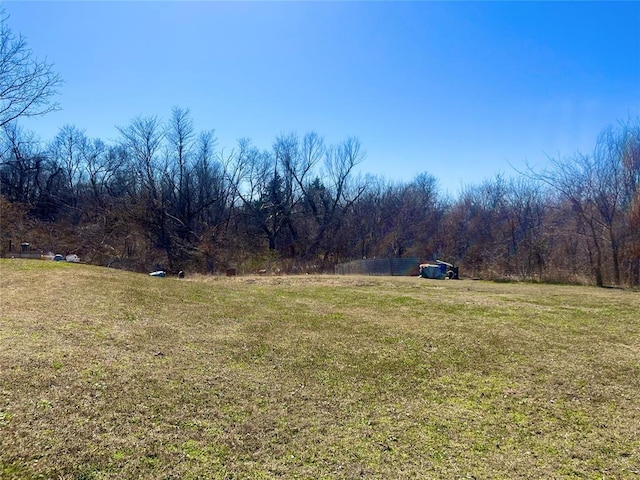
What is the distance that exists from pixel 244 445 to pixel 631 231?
13190mm

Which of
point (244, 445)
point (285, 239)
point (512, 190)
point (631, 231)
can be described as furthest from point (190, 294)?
point (285, 239)

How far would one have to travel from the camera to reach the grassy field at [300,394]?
1960mm

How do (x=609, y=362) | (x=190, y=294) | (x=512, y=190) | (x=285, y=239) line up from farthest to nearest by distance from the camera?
(x=285, y=239), (x=512, y=190), (x=190, y=294), (x=609, y=362)

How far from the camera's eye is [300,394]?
2.83 meters

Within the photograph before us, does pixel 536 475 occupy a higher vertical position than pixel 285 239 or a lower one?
lower

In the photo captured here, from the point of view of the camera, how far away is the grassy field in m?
1.96

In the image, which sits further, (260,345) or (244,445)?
(260,345)

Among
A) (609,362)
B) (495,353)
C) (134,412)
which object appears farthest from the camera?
(495,353)

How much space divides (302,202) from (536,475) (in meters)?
26.9

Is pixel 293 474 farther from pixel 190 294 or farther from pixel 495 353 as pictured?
pixel 190 294

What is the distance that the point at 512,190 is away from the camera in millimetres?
19891

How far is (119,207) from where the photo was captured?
25.7m

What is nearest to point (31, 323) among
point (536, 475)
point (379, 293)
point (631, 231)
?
point (536, 475)

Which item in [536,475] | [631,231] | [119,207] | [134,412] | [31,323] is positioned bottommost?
[536,475]
